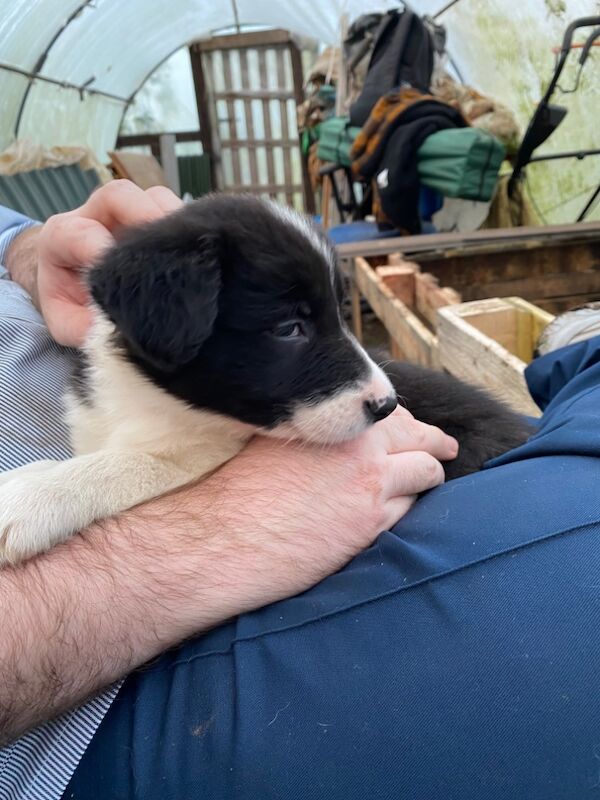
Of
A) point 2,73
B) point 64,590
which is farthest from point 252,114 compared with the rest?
point 64,590

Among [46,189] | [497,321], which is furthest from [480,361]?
[46,189]

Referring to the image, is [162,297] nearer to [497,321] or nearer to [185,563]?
[185,563]

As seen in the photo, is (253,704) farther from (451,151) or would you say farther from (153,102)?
(153,102)

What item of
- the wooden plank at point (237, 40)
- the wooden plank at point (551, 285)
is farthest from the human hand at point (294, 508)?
the wooden plank at point (237, 40)

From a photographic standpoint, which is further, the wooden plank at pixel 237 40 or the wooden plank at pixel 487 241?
the wooden plank at pixel 237 40

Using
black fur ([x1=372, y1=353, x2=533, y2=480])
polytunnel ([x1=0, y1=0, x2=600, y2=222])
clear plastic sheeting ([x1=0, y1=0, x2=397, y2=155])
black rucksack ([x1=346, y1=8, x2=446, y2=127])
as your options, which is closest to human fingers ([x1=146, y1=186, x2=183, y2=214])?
black fur ([x1=372, y1=353, x2=533, y2=480])

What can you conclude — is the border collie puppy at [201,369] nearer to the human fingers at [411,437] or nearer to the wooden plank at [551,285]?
the human fingers at [411,437]
